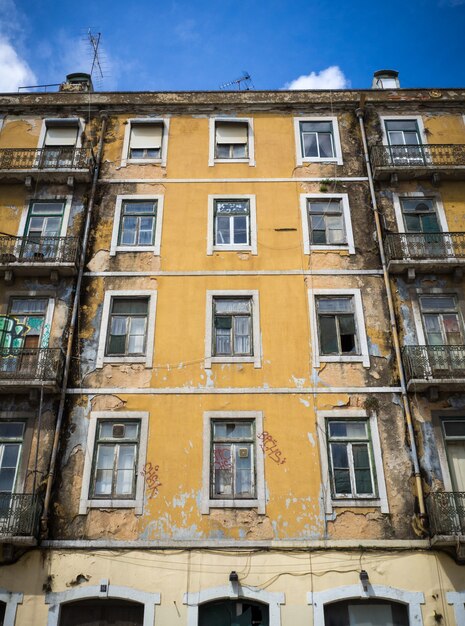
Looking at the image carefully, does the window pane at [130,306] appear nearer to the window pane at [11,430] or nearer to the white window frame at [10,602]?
the window pane at [11,430]

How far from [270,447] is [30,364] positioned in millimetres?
6417

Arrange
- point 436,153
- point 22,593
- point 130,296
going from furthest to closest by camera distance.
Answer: point 436,153, point 130,296, point 22,593

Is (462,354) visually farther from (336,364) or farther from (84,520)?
(84,520)

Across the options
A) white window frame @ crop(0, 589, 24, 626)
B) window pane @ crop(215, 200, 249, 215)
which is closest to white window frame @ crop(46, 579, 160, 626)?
white window frame @ crop(0, 589, 24, 626)

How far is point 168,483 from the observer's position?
13523 millimetres

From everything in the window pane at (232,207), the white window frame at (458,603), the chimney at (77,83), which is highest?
the chimney at (77,83)

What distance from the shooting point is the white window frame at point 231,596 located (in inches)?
486

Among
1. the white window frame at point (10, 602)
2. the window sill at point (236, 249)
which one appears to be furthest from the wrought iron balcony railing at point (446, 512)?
the white window frame at point (10, 602)

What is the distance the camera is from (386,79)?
822 inches

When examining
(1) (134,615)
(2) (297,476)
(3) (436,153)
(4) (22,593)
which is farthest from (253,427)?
(3) (436,153)

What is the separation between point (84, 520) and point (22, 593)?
1.88m

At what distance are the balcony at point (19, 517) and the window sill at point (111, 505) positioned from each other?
970 millimetres

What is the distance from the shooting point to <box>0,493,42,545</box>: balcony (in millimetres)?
12477

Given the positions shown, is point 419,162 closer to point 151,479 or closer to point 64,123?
point 64,123
